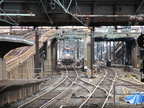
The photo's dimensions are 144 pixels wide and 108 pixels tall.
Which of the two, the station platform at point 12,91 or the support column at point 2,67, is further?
the support column at point 2,67

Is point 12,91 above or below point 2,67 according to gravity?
below

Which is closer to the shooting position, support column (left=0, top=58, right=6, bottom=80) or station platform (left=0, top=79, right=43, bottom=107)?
station platform (left=0, top=79, right=43, bottom=107)

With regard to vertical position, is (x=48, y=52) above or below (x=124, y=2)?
below

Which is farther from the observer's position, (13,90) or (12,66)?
(12,66)

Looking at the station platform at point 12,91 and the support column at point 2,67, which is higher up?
the support column at point 2,67

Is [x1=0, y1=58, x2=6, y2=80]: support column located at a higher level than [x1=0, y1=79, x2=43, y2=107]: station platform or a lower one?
higher

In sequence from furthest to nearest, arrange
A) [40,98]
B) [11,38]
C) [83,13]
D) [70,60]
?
[70,60] → [40,98] → [83,13] → [11,38]

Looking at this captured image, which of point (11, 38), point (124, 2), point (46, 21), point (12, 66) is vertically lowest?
point (12, 66)

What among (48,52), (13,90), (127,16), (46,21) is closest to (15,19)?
(46,21)

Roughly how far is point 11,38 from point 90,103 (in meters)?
6.12

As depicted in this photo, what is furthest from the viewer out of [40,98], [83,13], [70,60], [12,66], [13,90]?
[70,60]

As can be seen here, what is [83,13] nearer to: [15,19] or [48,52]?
[15,19]

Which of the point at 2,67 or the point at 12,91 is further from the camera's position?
the point at 2,67

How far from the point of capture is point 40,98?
676 inches
